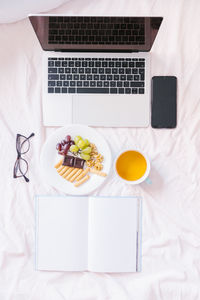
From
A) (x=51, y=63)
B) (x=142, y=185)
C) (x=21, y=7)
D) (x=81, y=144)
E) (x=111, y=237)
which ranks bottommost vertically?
(x=111, y=237)

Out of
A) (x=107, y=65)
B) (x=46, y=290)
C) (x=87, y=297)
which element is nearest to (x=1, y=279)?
(x=46, y=290)

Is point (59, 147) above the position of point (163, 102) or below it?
below

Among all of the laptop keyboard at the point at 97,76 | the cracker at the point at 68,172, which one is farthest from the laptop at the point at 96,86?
the cracker at the point at 68,172

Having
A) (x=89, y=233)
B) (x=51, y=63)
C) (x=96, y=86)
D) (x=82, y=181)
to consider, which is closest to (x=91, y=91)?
(x=96, y=86)

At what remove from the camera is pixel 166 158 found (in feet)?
2.85

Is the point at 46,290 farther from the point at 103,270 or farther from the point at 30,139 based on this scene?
the point at 30,139

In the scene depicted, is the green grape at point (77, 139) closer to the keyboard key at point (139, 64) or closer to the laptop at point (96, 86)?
the laptop at point (96, 86)

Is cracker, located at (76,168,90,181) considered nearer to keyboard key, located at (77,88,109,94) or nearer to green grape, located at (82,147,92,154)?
green grape, located at (82,147,92,154)

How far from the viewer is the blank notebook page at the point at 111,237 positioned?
0.85 meters

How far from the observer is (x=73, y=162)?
854mm

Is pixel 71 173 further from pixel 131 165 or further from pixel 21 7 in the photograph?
pixel 21 7

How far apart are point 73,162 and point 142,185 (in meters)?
0.19

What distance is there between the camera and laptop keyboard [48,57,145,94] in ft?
2.82

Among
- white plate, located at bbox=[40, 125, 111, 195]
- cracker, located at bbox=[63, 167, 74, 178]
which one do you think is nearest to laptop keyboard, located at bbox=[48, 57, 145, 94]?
white plate, located at bbox=[40, 125, 111, 195]
